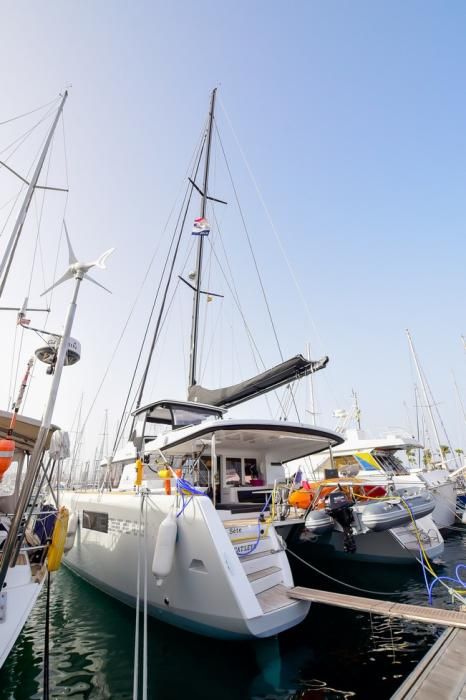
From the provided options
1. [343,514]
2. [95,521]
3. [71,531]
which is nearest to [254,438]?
[343,514]

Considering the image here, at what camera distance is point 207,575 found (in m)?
4.45

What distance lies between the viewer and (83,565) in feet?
25.1

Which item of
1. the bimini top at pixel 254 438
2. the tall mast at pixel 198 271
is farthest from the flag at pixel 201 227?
the bimini top at pixel 254 438

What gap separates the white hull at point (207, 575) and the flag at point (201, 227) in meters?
9.59

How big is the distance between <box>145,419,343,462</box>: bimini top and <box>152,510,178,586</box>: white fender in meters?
1.73

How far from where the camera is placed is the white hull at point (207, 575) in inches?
169

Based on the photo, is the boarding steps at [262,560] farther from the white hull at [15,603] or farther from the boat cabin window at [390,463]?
the boat cabin window at [390,463]

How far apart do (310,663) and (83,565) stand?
538cm

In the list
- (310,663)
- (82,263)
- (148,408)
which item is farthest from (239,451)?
(82,263)

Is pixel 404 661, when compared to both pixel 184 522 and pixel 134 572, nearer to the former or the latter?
pixel 184 522

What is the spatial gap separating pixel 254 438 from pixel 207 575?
3.57 metres

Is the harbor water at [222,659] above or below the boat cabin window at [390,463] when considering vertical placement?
below

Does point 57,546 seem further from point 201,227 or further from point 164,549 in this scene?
point 201,227

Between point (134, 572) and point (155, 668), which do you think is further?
point (134, 572)
